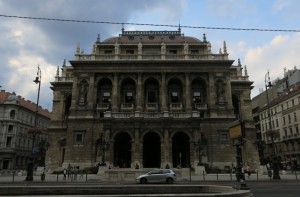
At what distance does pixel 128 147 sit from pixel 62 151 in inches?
482

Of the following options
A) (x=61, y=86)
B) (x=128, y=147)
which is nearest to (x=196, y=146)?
(x=128, y=147)

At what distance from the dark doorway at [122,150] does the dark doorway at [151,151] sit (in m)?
2.60

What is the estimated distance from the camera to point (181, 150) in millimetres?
46969

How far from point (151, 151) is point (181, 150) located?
4778 mm

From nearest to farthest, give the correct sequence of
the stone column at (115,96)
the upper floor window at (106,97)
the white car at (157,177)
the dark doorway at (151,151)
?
the white car at (157,177)
the dark doorway at (151,151)
the stone column at (115,96)
the upper floor window at (106,97)

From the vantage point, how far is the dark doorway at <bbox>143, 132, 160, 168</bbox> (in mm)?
46156

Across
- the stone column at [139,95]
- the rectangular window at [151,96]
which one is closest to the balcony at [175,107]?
the rectangular window at [151,96]

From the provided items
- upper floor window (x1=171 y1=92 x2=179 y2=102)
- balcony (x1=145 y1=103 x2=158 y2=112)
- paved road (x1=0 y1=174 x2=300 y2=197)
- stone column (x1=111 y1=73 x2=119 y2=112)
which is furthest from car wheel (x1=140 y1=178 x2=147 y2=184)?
upper floor window (x1=171 y1=92 x2=179 y2=102)

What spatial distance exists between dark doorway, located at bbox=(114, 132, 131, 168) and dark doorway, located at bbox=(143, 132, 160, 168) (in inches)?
102

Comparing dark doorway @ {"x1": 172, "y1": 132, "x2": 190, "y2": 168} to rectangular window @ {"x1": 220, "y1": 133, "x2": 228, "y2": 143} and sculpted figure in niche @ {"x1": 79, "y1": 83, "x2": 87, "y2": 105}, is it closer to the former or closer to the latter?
rectangular window @ {"x1": 220, "y1": 133, "x2": 228, "y2": 143}

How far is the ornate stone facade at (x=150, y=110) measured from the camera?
43875 mm

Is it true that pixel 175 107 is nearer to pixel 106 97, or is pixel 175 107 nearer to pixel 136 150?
pixel 136 150

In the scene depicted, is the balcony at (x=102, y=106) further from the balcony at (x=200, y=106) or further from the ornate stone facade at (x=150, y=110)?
the balcony at (x=200, y=106)

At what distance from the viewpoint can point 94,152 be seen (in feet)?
149
